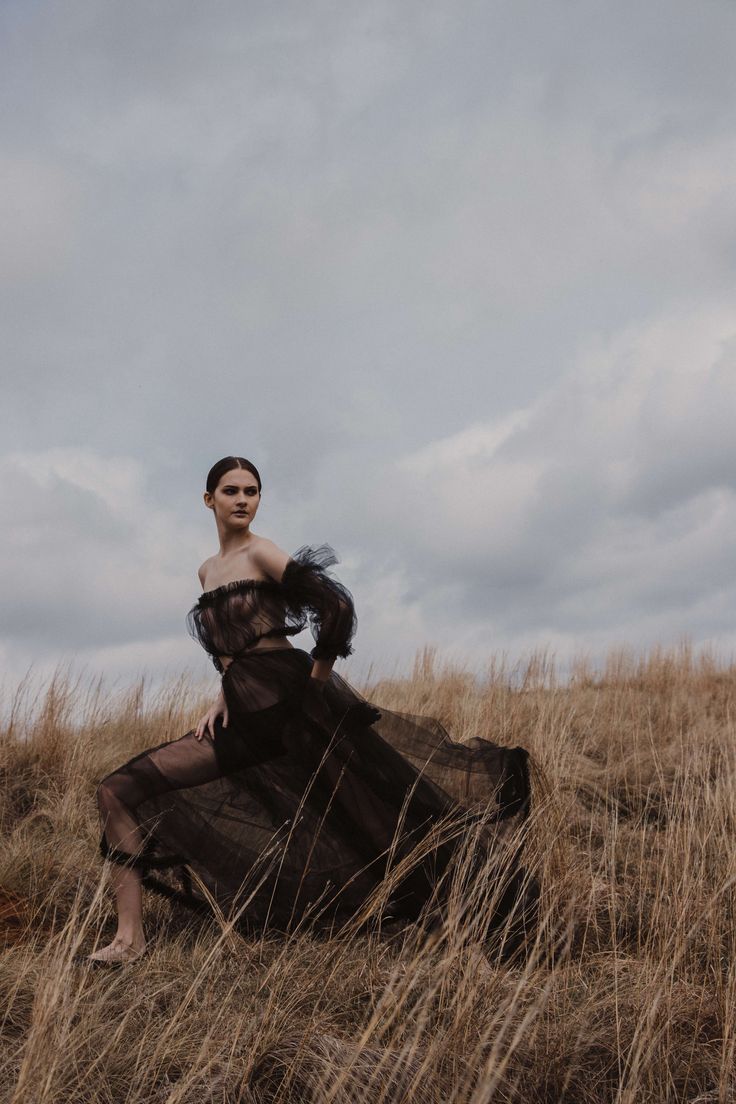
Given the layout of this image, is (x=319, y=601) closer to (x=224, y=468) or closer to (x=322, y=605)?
(x=322, y=605)

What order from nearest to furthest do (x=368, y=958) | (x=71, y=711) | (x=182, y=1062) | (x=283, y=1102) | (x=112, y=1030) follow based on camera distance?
(x=283, y=1102), (x=182, y=1062), (x=112, y=1030), (x=368, y=958), (x=71, y=711)

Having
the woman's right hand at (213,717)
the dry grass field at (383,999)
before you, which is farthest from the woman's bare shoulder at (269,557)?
the dry grass field at (383,999)

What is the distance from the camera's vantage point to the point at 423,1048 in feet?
7.61

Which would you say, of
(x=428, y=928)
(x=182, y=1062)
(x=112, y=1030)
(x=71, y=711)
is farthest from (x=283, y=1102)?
(x=71, y=711)

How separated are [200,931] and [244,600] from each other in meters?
1.30

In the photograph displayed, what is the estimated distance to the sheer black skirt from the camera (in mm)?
3246

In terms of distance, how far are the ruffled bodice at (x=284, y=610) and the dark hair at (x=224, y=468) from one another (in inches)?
17.4

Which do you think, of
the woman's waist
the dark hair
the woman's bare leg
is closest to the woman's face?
the dark hair

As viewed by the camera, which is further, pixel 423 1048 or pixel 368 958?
pixel 368 958

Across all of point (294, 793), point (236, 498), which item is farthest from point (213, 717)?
point (236, 498)

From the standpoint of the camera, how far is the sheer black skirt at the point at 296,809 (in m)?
3.25

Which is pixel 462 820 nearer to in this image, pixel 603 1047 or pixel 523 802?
pixel 523 802

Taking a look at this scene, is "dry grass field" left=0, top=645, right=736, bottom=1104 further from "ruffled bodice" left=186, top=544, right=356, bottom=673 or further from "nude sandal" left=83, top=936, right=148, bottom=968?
"ruffled bodice" left=186, top=544, right=356, bottom=673

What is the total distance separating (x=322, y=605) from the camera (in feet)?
10.5
